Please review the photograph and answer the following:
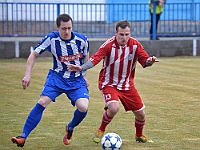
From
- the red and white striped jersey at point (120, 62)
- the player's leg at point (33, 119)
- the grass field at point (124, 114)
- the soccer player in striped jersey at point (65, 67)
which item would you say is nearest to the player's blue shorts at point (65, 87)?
the soccer player in striped jersey at point (65, 67)

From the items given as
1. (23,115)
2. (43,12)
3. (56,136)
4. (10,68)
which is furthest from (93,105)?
(43,12)

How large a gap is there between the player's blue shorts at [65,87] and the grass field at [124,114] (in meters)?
0.62

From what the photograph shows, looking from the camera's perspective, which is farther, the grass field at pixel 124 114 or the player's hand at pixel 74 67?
the grass field at pixel 124 114

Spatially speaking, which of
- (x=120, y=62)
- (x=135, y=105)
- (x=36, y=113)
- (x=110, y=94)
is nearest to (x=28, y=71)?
(x=36, y=113)

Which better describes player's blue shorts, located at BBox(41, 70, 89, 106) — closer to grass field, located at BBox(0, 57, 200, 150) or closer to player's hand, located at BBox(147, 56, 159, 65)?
grass field, located at BBox(0, 57, 200, 150)

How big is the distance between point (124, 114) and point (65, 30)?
292cm

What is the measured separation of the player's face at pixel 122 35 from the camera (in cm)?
723

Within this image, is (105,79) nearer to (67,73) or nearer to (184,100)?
(67,73)

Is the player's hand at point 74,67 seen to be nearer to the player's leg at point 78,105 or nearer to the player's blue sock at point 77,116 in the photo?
the player's leg at point 78,105

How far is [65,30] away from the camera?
23.4 ft

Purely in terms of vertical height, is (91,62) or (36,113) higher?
(91,62)

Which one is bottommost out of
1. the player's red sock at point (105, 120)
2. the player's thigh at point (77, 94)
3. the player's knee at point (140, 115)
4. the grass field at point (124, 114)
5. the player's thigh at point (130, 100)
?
the grass field at point (124, 114)

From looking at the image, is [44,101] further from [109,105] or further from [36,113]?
[109,105]

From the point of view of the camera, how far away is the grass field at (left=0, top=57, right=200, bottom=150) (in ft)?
24.2
